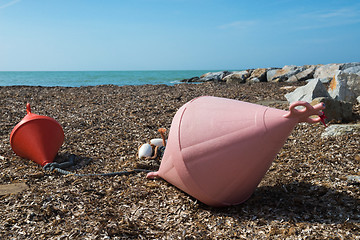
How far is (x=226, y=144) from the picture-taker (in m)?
2.90

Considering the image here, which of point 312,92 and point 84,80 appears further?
point 84,80

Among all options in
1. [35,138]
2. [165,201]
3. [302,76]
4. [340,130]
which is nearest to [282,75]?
[302,76]

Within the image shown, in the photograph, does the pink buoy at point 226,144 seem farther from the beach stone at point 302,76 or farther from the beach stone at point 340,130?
the beach stone at point 302,76

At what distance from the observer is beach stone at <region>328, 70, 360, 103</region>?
348 inches

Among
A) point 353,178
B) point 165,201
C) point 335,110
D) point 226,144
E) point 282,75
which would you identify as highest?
point 282,75

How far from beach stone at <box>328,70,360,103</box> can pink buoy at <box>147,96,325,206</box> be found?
22.6 feet

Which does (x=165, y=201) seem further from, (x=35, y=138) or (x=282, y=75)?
(x=282, y=75)

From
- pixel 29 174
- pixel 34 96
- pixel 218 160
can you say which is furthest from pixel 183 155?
pixel 34 96

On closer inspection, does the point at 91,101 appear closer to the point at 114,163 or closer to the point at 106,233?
the point at 114,163

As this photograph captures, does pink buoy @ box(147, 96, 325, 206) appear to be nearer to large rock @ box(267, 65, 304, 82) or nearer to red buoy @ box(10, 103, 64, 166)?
red buoy @ box(10, 103, 64, 166)

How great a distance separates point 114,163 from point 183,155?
7.09 feet

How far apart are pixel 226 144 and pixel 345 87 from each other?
751cm

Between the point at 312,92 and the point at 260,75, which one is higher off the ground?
the point at 260,75

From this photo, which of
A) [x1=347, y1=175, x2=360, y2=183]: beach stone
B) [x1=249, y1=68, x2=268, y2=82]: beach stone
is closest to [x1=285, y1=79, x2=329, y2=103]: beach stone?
[x1=347, y1=175, x2=360, y2=183]: beach stone
